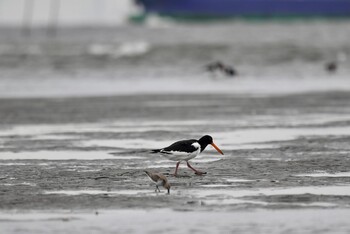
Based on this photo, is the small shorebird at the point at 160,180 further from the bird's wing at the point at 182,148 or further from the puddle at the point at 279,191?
the bird's wing at the point at 182,148

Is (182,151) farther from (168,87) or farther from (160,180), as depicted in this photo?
(168,87)

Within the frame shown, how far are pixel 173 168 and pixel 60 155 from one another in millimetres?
1991

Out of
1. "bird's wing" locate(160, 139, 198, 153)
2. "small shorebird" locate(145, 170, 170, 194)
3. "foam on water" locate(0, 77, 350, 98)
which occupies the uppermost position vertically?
"bird's wing" locate(160, 139, 198, 153)

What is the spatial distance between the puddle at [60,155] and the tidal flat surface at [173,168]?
27 mm

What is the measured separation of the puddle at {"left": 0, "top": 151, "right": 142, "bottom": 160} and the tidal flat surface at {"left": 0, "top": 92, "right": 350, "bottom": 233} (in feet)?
0.09

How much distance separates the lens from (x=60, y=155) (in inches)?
575

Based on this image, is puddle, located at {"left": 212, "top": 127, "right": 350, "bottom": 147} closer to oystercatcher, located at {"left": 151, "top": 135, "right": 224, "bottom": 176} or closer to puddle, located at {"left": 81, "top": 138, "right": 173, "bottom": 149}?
puddle, located at {"left": 81, "top": 138, "right": 173, "bottom": 149}

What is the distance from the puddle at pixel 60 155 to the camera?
14.3 meters

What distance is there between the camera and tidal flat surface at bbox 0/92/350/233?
9711 mm

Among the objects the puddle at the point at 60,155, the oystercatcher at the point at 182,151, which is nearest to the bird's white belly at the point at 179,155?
the oystercatcher at the point at 182,151

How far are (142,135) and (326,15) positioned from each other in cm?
10818

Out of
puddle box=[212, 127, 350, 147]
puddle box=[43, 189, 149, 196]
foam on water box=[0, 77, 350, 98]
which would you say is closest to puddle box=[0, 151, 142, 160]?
puddle box=[212, 127, 350, 147]

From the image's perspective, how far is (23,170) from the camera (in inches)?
512

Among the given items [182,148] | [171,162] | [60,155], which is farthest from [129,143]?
[182,148]
